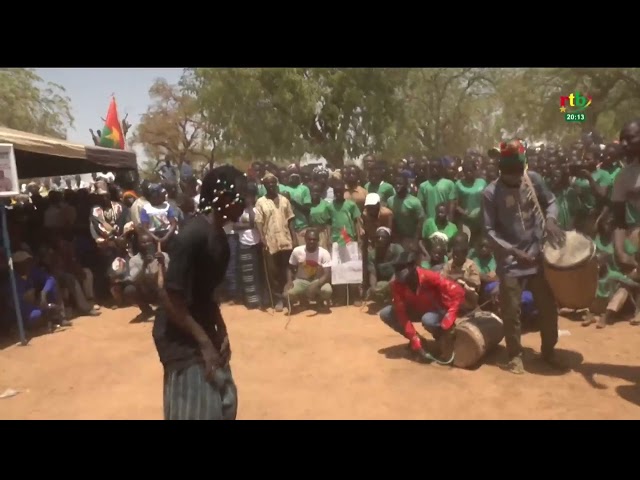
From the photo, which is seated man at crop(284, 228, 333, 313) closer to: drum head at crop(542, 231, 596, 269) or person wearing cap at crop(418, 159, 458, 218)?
person wearing cap at crop(418, 159, 458, 218)

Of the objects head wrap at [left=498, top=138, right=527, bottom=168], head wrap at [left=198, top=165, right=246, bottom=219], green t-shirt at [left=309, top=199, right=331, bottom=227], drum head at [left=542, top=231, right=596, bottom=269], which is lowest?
drum head at [left=542, top=231, right=596, bottom=269]

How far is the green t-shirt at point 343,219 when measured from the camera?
24.3 feet

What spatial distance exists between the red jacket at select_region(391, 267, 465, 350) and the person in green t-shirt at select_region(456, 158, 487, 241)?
2.50 m

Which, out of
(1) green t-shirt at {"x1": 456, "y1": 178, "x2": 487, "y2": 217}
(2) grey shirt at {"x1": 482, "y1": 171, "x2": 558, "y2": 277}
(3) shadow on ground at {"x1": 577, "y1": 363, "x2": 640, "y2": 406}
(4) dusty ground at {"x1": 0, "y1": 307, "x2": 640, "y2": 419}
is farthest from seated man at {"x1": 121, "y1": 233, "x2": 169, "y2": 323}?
(3) shadow on ground at {"x1": 577, "y1": 363, "x2": 640, "y2": 406}

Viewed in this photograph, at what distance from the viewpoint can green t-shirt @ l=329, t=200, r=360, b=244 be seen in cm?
741

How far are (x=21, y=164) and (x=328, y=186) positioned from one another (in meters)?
5.69

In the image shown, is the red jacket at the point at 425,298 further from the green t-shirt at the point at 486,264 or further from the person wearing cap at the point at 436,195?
the person wearing cap at the point at 436,195

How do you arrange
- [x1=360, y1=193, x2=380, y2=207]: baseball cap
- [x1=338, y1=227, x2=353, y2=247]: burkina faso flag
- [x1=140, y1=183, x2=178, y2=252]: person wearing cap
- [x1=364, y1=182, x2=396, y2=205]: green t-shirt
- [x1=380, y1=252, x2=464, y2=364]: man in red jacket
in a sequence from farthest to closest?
[x1=364, y1=182, x2=396, y2=205]: green t-shirt < [x1=140, y1=183, x2=178, y2=252]: person wearing cap < [x1=338, y1=227, x2=353, y2=247]: burkina faso flag < [x1=360, y1=193, x2=380, y2=207]: baseball cap < [x1=380, y1=252, x2=464, y2=364]: man in red jacket

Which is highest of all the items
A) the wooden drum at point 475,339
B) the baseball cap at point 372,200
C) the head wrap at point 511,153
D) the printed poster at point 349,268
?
the head wrap at point 511,153

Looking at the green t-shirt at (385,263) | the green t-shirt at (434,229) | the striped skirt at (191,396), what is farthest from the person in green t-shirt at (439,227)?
the striped skirt at (191,396)

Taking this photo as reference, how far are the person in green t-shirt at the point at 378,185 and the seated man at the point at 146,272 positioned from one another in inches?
121

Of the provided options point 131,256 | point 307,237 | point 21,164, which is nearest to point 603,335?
point 307,237

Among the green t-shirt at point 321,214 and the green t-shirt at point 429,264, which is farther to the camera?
the green t-shirt at point 321,214

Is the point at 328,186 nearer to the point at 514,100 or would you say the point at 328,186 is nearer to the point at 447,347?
the point at 447,347
